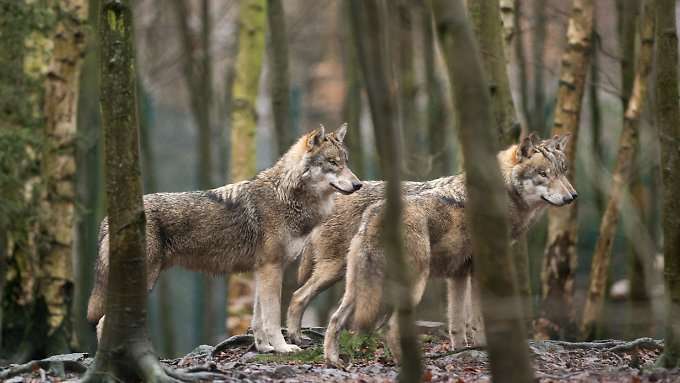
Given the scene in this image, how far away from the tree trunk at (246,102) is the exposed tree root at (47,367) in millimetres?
9265

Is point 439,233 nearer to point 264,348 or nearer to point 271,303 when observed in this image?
point 271,303

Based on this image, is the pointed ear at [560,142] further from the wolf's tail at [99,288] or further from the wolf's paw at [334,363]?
the wolf's tail at [99,288]

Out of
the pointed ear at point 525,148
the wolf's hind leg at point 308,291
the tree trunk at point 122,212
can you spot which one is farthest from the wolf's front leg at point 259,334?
the pointed ear at point 525,148

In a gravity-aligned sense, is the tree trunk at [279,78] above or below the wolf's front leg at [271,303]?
above

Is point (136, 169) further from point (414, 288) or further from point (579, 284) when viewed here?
point (579, 284)

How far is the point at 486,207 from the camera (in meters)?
5.52

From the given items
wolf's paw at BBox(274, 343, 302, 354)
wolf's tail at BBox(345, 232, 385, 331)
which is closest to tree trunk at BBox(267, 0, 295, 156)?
wolf's paw at BBox(274, 343, 302, 354)

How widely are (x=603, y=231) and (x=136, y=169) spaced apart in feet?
29.1

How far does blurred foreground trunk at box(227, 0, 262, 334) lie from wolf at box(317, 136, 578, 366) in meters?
7.52

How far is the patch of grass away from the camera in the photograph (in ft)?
28.8

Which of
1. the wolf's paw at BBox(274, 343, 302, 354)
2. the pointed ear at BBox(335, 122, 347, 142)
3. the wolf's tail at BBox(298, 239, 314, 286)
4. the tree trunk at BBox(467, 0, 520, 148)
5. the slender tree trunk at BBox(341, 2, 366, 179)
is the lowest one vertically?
the wolf's paw at BBox(274, 343, 302, 354)

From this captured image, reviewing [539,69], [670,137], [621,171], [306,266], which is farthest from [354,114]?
[670,137]

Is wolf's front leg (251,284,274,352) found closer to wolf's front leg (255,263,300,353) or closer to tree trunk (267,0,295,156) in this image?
wolf's front leg (255,263,300,353)

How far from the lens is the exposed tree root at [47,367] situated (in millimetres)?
7695
